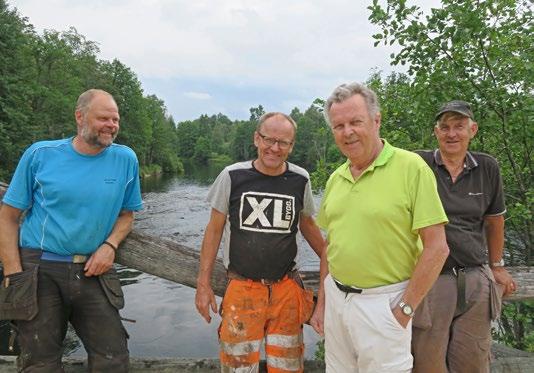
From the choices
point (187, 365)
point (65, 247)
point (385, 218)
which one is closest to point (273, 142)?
point (385, 218)

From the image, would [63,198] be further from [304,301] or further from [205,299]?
[304,301]

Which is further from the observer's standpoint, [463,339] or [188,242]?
[188,242]

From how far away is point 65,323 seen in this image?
2.92 metres

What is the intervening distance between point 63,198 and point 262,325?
60.2 inches

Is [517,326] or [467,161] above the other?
[467,161]

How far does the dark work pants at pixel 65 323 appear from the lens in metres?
2.77

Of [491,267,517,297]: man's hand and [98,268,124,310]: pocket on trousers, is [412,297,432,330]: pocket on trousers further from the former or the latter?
[98,268,124,310]: pocket on trousers

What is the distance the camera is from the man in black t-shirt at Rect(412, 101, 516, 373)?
9.36 ft

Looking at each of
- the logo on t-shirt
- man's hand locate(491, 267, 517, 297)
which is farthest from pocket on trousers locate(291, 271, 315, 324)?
man's hand locate(491, 267, 517, 297)

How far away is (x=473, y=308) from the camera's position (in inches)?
115

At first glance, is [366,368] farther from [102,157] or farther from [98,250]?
[102,157]

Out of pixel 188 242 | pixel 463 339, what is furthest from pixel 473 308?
pixel 188 242

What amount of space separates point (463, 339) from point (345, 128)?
5.36ft

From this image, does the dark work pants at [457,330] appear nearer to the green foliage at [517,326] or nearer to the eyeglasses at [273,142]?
the eyeglasses at [273,142]
